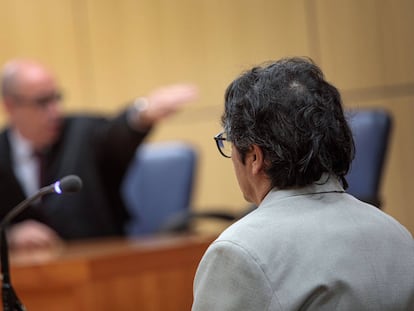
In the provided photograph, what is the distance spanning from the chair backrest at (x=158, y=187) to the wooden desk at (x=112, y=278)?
3.59 ft

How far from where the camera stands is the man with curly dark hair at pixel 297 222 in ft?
4.80

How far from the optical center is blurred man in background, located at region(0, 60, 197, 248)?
4145 millimetres

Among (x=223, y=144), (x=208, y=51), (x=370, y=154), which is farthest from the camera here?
(x=208, y=51)

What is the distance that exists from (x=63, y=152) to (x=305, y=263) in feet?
9.76

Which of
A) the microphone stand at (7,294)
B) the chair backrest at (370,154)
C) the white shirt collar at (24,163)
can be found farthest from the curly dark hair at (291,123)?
the white shirt collar at (24,163)

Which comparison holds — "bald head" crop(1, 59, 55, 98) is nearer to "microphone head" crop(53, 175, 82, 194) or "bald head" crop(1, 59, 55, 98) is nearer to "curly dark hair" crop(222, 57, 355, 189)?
"microphone head" crop(53, 175, 82, 194)

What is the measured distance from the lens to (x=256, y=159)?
5.16 ft

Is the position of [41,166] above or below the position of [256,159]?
below

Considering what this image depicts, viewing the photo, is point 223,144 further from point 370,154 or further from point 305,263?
point 370,154

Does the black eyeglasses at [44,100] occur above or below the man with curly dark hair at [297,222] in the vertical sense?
below

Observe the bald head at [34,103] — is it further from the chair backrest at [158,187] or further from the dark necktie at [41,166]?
the chair backrest at [158,187]

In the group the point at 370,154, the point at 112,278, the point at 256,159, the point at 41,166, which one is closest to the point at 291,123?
the point at 256,159

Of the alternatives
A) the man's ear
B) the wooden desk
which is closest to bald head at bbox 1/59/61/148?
the wooden desk

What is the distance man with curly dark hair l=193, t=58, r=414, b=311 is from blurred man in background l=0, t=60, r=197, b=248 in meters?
2.45
